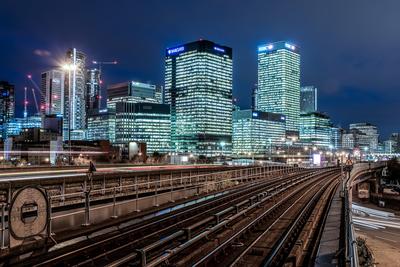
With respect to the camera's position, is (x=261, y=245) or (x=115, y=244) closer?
(x=115, y=244)

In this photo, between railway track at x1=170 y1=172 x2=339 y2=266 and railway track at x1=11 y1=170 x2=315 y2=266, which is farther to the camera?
railway track at x1=170 y1=172 x2=339 y2=266

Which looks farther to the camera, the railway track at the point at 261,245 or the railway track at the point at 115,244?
the railway track at the point at 261,245

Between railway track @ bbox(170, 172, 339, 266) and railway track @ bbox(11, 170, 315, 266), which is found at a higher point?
railway track @ bbox(11, 170, 315, 266)

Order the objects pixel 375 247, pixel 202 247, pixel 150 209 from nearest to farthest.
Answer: pixel 202 247
pixel 150 209
pixel 375 247

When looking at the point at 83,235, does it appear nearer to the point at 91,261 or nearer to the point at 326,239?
the point at 91,261

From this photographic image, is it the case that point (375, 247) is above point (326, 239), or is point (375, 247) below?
below

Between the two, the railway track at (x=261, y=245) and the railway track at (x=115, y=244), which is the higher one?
the railway track at (x=115, y=244)

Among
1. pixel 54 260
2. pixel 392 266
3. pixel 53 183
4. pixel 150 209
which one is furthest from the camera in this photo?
pixel 392 266

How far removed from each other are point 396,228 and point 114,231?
3786 centimetres

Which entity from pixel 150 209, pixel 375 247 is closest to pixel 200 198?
pixel 150 209

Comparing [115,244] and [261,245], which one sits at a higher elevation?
[115,244]

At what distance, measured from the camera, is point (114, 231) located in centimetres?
1459

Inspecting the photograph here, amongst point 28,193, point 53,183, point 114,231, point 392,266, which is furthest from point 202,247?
point 392,266

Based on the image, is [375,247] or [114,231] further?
[375,247]
